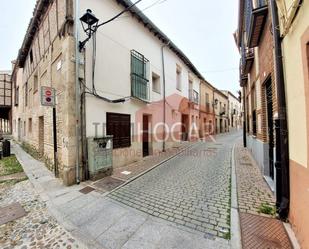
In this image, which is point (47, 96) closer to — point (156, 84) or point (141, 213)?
point (141, 213)

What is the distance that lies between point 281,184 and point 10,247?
4334 mm

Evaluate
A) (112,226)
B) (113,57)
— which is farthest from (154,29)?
(112,226)

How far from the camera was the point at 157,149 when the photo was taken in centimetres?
933

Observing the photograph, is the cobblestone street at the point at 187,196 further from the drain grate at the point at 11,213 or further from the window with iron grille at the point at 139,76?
the window with iron grille at the point at 139,76

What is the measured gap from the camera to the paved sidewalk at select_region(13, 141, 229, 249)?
7.69 ft

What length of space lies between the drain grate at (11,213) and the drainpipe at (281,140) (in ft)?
15.6

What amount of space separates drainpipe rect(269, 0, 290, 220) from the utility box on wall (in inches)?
174

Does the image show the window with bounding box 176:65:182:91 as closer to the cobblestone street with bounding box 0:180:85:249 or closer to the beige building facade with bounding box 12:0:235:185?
the beige building facade with bounding box 12:0:235:185

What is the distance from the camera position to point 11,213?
329 centimetres

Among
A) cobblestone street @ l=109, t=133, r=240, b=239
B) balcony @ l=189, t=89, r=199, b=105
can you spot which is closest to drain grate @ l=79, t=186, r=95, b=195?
cobblestone street @ l=109, t=133, r=240, b=239

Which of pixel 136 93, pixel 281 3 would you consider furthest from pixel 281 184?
pixel 136 93

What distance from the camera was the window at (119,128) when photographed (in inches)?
238

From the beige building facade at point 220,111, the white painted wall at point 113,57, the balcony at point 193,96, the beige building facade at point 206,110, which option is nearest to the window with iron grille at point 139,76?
the white painted wall at point 113,57

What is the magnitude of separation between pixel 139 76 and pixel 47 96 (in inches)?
152
